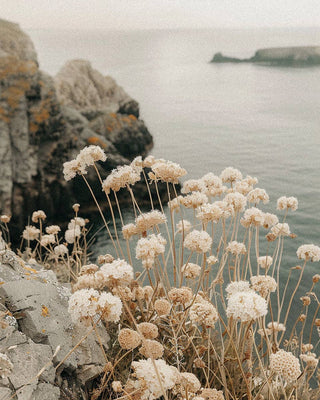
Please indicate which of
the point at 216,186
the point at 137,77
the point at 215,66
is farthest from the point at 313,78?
the point at 216,186

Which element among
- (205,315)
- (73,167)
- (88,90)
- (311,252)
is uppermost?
(73,167)

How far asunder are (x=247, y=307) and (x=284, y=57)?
377 ft

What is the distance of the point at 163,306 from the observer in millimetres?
3172

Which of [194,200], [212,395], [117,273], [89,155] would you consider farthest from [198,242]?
[89,155]

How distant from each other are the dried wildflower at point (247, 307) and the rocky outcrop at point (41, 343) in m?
1.30

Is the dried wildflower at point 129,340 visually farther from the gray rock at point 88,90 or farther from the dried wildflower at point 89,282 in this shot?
the gray rock at point 88,90

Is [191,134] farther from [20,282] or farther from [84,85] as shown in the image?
[20,282]

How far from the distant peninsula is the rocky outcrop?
103717mm

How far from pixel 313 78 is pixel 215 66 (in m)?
43.3

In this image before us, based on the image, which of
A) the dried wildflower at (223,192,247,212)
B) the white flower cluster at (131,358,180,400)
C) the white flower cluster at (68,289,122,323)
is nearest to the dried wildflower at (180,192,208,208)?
the dried wildflower at (223,192,247,212)

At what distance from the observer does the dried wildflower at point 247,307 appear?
2426 mm

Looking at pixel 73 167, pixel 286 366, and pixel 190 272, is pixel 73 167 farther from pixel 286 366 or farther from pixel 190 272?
pixel 286 366

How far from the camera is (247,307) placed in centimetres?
245

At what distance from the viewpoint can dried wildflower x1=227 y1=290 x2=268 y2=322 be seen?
2.43m
